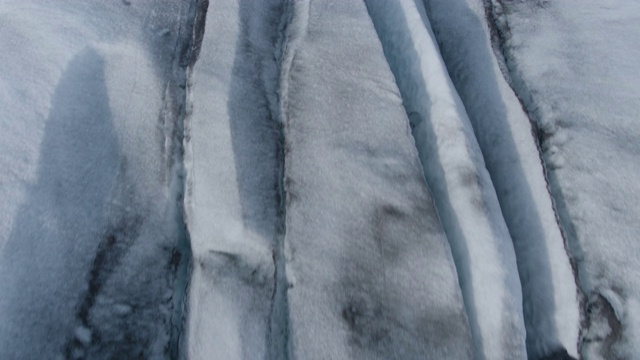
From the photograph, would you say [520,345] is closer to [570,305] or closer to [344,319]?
[570,305]

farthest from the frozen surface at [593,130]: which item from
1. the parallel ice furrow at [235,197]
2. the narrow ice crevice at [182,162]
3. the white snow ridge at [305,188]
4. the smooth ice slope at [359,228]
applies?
the narrow ice crevice at [182,162]

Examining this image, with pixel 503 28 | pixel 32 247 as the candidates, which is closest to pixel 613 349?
pixel 503 28

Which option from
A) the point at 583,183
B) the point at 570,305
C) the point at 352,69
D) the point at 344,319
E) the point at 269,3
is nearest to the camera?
the point at 344,319

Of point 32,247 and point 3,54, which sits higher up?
point 3,54

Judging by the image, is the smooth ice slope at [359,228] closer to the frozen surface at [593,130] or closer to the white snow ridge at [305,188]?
the white snow ridge at [305,188]

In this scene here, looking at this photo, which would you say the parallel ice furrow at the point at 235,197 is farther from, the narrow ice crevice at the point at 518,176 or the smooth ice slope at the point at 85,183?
the narrow ice crevice at the point at 518,176

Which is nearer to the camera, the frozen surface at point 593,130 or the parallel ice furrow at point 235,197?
the parallel ice furrow at point 235,197
